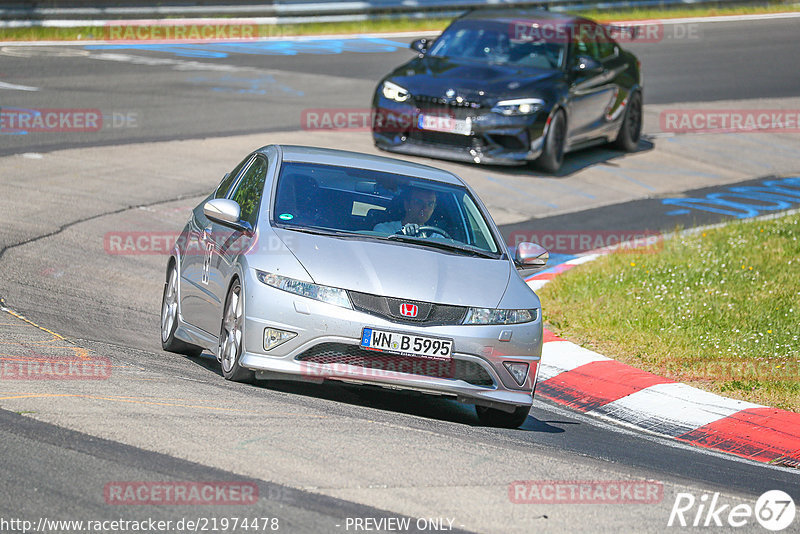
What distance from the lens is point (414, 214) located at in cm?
821

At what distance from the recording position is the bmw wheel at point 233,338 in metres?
7.32

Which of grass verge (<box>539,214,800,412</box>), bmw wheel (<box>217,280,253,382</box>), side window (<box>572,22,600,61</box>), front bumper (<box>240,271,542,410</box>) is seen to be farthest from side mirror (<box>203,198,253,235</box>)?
side window (<box>572,22,600,61</box>)

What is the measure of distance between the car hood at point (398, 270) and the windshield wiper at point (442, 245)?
0.10 metres

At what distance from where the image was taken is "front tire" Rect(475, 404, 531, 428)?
759 centimetres

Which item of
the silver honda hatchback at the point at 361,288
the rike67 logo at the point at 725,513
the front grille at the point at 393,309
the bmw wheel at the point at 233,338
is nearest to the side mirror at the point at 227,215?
the silver honda hatchback at the point at 361,288

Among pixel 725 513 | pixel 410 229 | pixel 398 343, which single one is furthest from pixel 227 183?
pixel 725 513

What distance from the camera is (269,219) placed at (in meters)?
7.83

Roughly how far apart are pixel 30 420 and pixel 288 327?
1.68 m

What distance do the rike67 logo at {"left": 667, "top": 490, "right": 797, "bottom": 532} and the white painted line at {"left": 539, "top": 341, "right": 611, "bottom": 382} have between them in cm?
331

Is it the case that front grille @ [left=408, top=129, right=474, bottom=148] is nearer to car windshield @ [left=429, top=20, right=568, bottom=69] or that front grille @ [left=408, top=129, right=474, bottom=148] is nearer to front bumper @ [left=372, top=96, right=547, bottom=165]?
front bumper @ [left=372, top=96, right=547, bottom=165]

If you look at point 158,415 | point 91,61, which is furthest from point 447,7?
point 158,415

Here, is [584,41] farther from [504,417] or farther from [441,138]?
[504,417]

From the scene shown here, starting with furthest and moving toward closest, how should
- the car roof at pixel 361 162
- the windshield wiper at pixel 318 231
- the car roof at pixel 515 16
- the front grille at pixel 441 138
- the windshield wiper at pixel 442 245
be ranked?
the car roof at pixel 515 16 → the front grille at pixel 441 138 → the car roof at pixel 361 162 → the windshield wiper at pixel 442 245 → the windshield wiper at pixel 318 231

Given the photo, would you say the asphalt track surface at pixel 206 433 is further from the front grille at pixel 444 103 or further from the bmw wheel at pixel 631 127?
the bmw wheel at pixel 631 127
